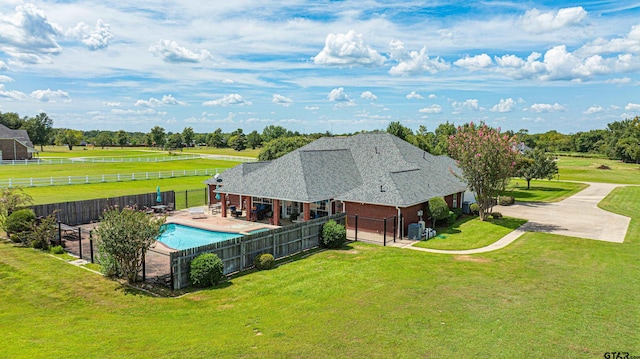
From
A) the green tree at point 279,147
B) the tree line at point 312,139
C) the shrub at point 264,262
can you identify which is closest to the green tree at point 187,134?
the tree line at point 312,139

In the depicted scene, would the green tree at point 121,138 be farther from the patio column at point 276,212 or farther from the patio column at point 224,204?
the patio column at point 276,212

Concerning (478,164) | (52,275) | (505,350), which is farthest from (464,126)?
(52,275)

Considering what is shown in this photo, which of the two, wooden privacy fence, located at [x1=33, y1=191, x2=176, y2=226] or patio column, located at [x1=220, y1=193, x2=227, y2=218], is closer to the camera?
wooden privacy fence, located at [x1=33, y1=191, x2=176, y2=226]

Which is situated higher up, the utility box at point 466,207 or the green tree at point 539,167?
the green tree at point 539,167

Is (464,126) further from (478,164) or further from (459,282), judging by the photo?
(459,282)

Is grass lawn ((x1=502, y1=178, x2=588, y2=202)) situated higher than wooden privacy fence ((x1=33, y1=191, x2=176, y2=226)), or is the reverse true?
A: wooden privacy fence ((x1=33, y1=191, x2=176, y2=226))

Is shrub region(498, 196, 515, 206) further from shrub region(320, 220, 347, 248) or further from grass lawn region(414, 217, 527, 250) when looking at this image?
shrub region(320, 220, 347, 248)

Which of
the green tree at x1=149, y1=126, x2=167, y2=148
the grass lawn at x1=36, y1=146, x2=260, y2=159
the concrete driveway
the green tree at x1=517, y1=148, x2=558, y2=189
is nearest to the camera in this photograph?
the concrete driveway

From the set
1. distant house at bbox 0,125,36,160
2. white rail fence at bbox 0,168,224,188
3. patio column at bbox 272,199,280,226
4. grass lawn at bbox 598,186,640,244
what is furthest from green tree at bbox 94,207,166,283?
distant house at bbox 0,125,36,160
